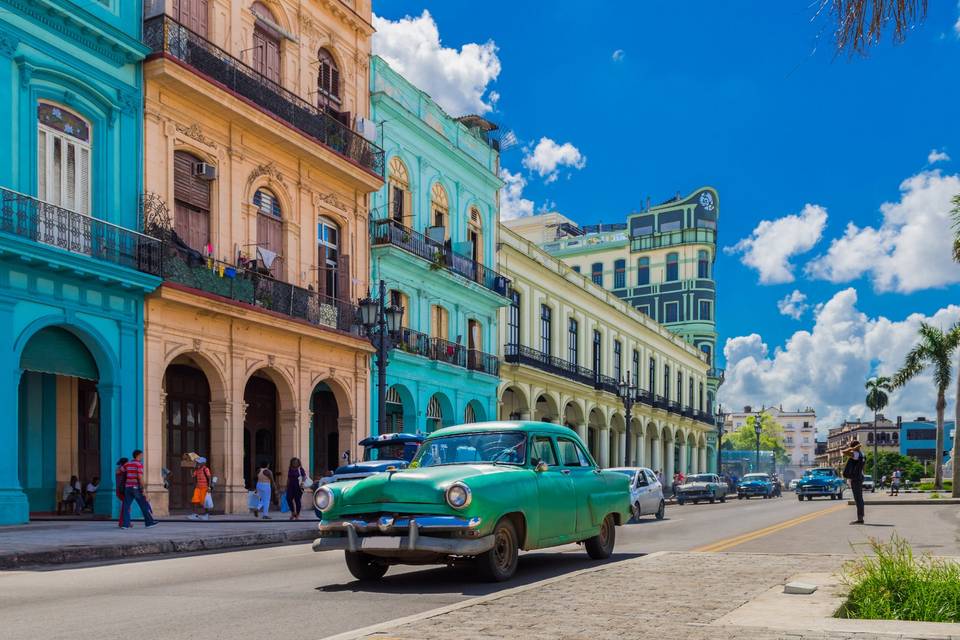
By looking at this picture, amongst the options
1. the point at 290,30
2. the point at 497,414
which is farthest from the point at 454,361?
the point at 290,30

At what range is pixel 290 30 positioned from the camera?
29969mm

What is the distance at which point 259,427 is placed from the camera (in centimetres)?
2934

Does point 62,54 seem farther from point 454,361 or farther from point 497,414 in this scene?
point 497,414

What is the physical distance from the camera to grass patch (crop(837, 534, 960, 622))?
700cm

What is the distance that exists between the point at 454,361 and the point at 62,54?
1950cm

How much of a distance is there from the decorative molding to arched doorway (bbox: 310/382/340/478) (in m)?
9.17

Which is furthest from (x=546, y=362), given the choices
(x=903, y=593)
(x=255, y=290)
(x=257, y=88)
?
(x=903, y=593)

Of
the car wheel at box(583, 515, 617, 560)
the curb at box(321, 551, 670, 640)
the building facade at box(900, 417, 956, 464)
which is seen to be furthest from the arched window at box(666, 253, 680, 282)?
the building facade at box(900, 417, 956, 464)

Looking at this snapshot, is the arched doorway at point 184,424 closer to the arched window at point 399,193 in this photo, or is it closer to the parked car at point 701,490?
the arched window at point 399,193

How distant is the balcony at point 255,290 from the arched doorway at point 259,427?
93.1 inches

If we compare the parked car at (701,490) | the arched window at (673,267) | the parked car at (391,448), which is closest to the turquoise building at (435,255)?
the parked car at (701,490)

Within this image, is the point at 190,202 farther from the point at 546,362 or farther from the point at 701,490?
the point at 701,490

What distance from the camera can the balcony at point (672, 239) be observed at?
84938mm

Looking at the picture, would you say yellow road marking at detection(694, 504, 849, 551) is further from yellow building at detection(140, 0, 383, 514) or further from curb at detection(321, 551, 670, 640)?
yellow building at detection(140, 0, 383, 514)
